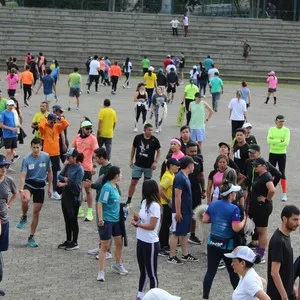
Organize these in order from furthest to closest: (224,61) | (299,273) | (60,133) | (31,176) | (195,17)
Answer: (195,17) < (224,61) < (60,133) < (31,176) < (299,273)

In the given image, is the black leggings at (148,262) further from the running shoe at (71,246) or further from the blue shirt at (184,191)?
the running shoe at (71,246)

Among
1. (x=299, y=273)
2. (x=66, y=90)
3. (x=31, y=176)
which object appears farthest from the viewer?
(x=66, y=90)

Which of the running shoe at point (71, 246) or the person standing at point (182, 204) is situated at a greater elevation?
the person standing at point (182, 204)

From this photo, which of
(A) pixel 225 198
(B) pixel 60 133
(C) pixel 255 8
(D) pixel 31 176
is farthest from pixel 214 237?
(C) pixel 255 8

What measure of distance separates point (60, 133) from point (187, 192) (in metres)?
4.09

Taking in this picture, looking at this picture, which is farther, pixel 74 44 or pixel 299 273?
pixel 74 44

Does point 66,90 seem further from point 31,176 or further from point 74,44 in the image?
point 31,176

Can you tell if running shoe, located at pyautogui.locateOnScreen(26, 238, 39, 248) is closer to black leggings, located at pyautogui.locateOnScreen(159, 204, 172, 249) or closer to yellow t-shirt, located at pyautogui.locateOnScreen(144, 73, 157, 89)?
black leggings, located at pyautogui.locateOnScreen(159, 204, 172, 249)

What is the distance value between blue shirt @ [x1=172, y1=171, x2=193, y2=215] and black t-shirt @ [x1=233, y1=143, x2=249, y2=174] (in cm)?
242

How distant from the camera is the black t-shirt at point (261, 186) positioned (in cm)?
980

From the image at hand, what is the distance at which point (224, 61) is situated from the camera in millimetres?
40500

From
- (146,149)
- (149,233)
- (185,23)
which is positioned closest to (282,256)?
(149,233)

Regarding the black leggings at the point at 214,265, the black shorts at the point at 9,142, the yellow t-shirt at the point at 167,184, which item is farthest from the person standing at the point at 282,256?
the black shorts at the point at 9,142

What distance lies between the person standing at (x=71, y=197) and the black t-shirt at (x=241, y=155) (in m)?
2.94
